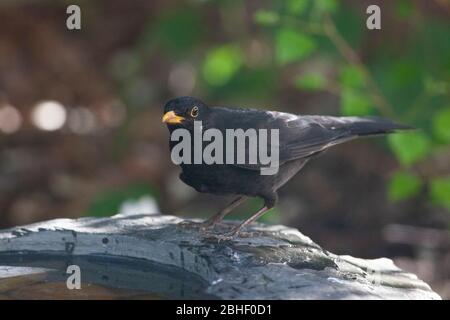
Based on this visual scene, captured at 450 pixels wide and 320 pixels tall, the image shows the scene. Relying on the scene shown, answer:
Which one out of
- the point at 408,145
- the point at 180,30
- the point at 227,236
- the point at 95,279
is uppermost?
the point at 180,30

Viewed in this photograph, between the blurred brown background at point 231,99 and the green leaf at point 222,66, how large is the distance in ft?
0.04

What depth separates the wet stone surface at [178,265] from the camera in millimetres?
3281

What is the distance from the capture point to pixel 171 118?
4.29 m

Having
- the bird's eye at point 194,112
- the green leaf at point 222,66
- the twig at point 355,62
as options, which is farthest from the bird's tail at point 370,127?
the green leaf at point 222,66

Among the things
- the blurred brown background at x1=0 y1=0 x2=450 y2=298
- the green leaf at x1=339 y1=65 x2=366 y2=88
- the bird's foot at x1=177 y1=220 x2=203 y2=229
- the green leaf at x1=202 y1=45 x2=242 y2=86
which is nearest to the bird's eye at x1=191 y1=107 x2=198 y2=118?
the bird's foot at x1=177 y1=220 x2=203 y2=229

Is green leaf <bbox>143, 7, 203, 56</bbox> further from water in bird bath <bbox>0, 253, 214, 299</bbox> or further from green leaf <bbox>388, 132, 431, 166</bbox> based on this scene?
water in bird bath <bbox>0, 253, 214, 299</bbox>

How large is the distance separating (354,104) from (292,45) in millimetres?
512

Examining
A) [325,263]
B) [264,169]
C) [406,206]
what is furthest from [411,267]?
[325,263]

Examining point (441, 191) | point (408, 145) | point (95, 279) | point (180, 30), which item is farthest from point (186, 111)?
point (180, 30)

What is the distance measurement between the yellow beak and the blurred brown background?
100 centimetres

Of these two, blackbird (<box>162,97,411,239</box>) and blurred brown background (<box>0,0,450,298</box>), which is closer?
blackbird (<box>162,97,411,239</box>)

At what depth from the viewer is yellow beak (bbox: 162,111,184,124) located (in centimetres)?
427

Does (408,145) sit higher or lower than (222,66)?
lower

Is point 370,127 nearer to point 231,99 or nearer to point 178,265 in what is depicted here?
point 178,265
